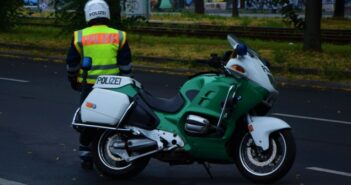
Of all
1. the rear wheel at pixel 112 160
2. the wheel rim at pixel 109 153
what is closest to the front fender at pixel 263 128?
the rear wheel at pixel 112 160

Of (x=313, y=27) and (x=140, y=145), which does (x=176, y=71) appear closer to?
(x=313, y=27)

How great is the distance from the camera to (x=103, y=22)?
7.56 m

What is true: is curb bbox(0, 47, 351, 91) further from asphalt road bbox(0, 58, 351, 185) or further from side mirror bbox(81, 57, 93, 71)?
side mirror bbox(81, 57, 93, 71)

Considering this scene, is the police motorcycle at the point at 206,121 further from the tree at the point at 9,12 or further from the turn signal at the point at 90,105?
the tree at the point at 9,12

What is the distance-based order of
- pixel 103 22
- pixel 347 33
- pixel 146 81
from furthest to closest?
pixel 347 33 < pixel 146 81 < pixel 103 22

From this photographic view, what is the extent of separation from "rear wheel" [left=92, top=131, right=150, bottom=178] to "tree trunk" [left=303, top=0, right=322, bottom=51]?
13598mm

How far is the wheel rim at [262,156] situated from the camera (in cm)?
698

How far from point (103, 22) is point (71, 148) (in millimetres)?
1963

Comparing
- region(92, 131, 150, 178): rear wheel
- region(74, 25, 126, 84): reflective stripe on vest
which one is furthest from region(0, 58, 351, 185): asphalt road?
region(74, 25, 126, 84): reflective stripe on vest

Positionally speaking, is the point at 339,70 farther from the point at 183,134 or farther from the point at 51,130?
the point at 183,134

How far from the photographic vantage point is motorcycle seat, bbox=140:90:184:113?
23.4 feet

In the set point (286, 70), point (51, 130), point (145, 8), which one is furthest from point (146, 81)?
point (145, 8)

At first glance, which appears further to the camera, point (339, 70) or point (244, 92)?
point (339, 70)

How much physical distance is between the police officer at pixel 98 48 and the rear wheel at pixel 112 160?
143 mm
